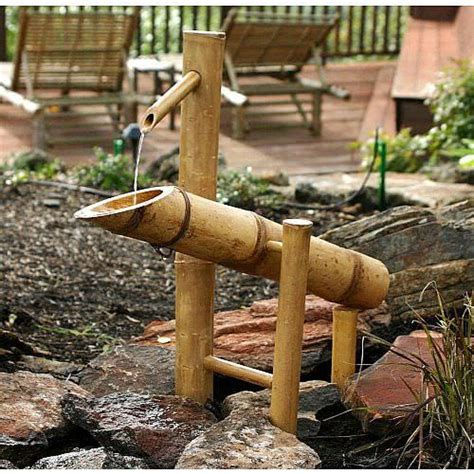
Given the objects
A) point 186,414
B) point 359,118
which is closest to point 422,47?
point 359,118

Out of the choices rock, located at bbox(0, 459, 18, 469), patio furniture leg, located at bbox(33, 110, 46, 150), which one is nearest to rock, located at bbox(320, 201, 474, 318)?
rock, located at bbox(0, 459, 18, 469)

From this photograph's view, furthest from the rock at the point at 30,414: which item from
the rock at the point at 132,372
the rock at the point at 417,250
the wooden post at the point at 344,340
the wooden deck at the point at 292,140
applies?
the wooden deck at the point at 292,140

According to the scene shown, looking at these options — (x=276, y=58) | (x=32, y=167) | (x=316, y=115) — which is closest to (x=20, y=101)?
(x=32, y=167)

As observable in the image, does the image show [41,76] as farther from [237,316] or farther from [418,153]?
[237,316]

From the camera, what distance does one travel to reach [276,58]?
1184 cm

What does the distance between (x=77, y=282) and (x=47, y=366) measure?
1.52 m

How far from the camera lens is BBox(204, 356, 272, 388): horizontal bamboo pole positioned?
12.6 ft

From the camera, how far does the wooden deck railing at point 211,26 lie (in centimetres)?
1362

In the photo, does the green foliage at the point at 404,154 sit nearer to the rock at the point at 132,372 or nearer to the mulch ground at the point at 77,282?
the mulch ground at the point at 77,282

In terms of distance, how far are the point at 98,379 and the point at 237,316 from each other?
2.56ft

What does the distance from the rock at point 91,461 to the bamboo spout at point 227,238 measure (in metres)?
0.68

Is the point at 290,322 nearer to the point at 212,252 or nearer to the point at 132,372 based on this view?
the point at 212,252

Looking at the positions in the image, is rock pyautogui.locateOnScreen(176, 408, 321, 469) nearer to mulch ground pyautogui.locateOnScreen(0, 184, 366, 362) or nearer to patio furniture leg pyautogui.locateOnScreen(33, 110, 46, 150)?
mulch ground pyautogui.locateOnScreen(0, 184, 366, 362)

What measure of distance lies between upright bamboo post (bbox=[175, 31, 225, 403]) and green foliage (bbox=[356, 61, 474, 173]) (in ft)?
16.3
